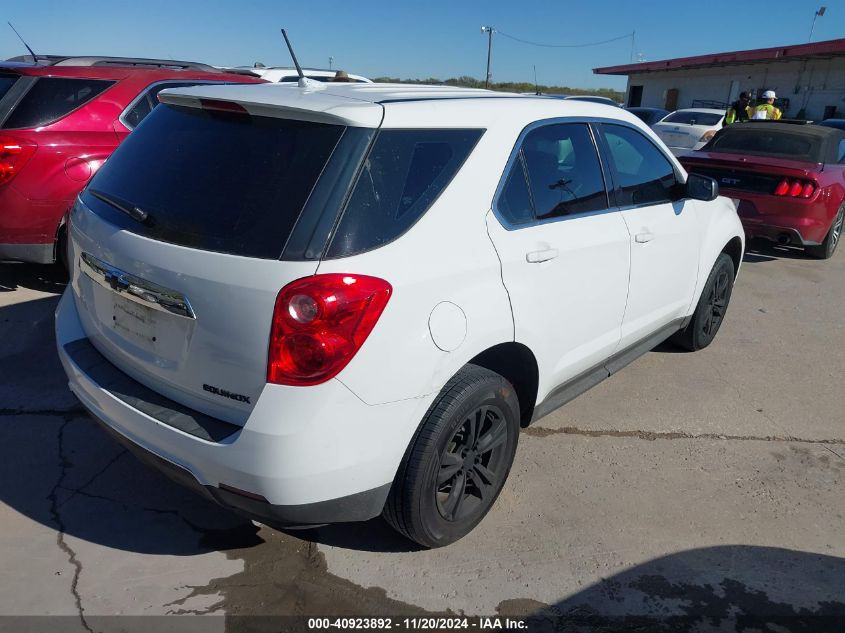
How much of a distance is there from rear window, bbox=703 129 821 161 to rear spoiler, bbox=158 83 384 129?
6.86 meters

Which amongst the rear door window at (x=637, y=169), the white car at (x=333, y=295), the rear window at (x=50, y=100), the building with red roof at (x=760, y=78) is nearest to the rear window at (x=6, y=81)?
the rear window at (x=50, y=100)

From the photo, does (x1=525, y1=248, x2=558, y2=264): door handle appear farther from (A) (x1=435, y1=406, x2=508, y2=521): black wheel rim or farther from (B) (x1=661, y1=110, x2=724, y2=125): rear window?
(B) (x1=661, y1=110, x2=724, y2=125): rear window

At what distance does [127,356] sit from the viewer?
258cm

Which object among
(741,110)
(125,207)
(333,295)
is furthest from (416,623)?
(741,110)

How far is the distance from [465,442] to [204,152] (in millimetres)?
1501

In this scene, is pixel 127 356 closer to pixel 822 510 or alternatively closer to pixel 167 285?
pixel 167 285

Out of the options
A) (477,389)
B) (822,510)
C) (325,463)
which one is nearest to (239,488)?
(325,463)

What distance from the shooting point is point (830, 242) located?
8.03 meters

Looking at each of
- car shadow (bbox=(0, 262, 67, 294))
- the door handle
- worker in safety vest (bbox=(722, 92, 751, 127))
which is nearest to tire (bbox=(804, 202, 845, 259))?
the door handle

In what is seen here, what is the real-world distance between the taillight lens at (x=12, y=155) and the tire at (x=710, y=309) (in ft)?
15.9

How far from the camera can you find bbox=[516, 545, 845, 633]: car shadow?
8.36 ft

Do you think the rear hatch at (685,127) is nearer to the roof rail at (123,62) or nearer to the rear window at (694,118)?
the rear window at (694,118)

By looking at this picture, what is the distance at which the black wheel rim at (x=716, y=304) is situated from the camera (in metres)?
4.93

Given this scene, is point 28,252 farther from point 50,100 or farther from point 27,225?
point 50,100
